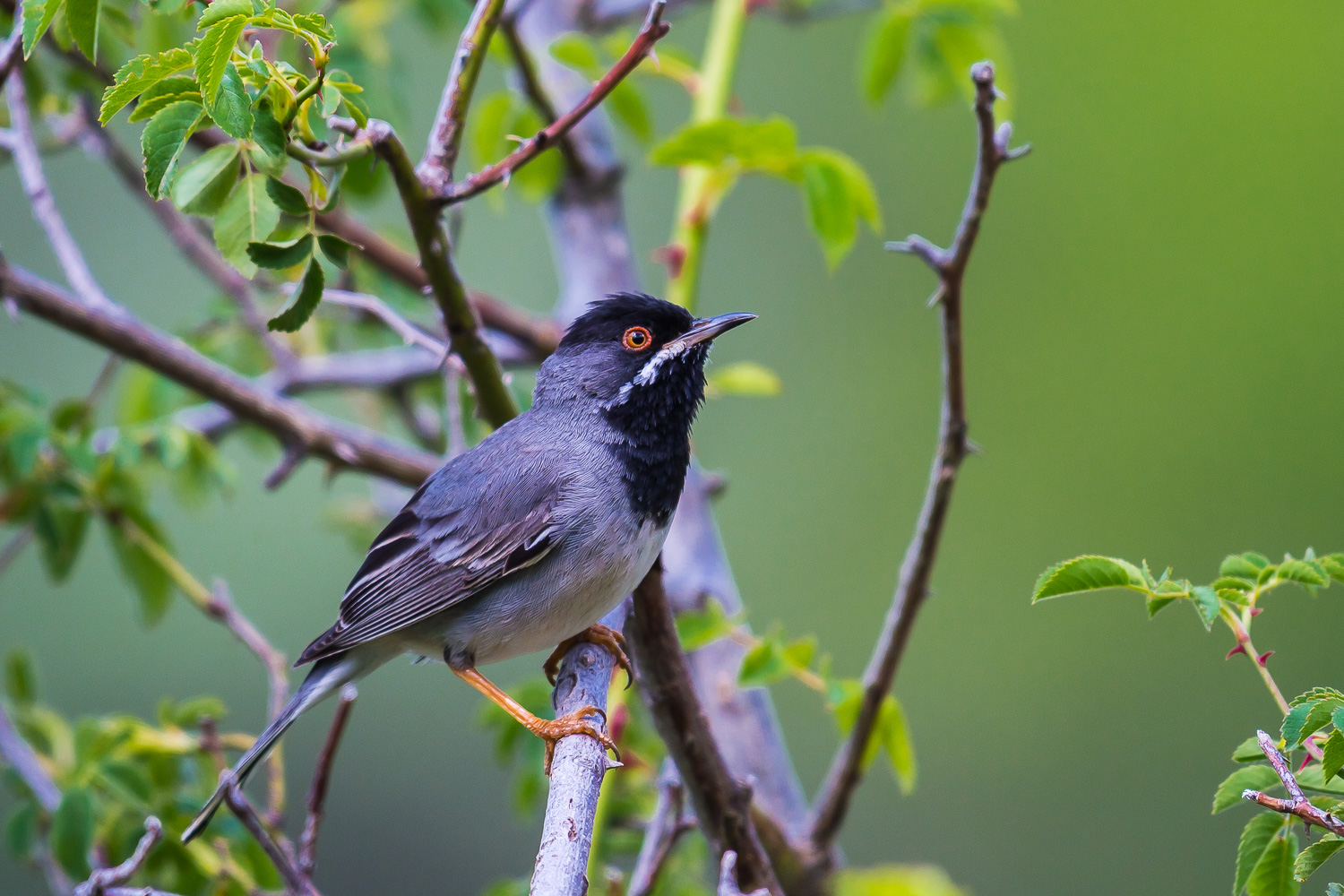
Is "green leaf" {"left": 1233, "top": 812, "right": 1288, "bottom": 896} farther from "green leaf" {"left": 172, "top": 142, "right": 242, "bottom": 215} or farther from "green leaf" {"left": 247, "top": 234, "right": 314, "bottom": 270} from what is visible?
"green leaf" {"left": 172, "top": 142, "right": 242, "bottom": 215}

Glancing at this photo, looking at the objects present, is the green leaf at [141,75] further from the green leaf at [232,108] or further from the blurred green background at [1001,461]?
the blurred green background at [1001,461]

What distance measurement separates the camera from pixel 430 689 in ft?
26.1

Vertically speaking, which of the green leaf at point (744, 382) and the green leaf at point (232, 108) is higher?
the green leaf at point (744, 382)

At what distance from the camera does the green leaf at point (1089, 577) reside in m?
1.76

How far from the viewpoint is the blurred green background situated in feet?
25.1

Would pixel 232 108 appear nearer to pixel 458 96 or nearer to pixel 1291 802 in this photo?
pixel 458 96

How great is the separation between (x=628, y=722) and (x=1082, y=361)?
598 centimetres

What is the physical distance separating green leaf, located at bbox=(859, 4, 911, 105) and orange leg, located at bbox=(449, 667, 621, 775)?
8.87 ft

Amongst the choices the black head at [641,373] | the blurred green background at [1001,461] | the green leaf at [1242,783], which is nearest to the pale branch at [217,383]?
the black head at [641,373]

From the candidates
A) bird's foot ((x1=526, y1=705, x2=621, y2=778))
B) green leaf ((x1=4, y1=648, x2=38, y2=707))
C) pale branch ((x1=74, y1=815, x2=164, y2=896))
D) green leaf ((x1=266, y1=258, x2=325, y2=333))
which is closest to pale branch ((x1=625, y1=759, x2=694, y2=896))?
bird's foot ((x1=526, y1=705, x2=621, y2=778))

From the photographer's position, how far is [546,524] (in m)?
2.97

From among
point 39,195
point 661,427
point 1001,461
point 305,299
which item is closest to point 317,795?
point 305,299

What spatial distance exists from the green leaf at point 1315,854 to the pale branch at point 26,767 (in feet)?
10.6

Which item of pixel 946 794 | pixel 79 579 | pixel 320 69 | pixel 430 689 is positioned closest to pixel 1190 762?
pixel 946 794
